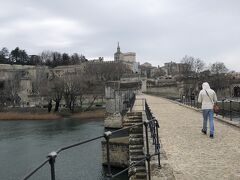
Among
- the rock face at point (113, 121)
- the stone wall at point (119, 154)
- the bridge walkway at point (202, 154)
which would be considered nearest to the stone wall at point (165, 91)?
the rock face at point (113, 121)

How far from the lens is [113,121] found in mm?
44781

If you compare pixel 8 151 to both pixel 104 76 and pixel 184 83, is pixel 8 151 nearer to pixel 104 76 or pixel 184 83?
pixel 184 83

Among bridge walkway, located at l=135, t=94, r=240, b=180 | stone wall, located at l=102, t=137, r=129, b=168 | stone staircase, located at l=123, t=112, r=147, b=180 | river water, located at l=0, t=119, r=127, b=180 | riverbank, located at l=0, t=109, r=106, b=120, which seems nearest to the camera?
bridge walkway, located at l=135, t=94, r=240, b=180

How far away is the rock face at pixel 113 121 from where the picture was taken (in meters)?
44.2

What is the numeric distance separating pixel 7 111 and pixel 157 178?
6954cm

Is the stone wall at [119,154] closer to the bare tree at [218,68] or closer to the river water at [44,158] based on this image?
the river water at [44,158]

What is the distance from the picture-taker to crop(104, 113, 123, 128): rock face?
44.2m

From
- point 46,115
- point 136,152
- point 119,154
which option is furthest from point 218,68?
point 136,152

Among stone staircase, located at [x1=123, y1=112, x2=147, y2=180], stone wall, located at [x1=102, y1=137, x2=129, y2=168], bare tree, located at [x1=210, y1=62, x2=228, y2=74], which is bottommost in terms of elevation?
stone wall, located at [x1=102, y1=137, x2=129, y2=168]

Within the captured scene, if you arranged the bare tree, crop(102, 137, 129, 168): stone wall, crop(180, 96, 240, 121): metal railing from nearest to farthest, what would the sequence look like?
crop(180, 96, 240, 121): metal railing, crop(102, 137, 129, 168): stone wall, the bare tree

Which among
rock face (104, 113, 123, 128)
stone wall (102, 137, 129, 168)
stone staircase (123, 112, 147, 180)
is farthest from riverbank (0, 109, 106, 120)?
stone staircase (123, 112, 147, 180)

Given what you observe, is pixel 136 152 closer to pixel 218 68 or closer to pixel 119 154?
pixel 119 154

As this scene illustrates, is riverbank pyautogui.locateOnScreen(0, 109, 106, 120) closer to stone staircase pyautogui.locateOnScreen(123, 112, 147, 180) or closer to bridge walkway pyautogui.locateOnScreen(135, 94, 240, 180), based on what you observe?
stone staircase pyautogui.locateOnScreen(123, 112, 147, 180)

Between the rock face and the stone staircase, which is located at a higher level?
the stone staircase
